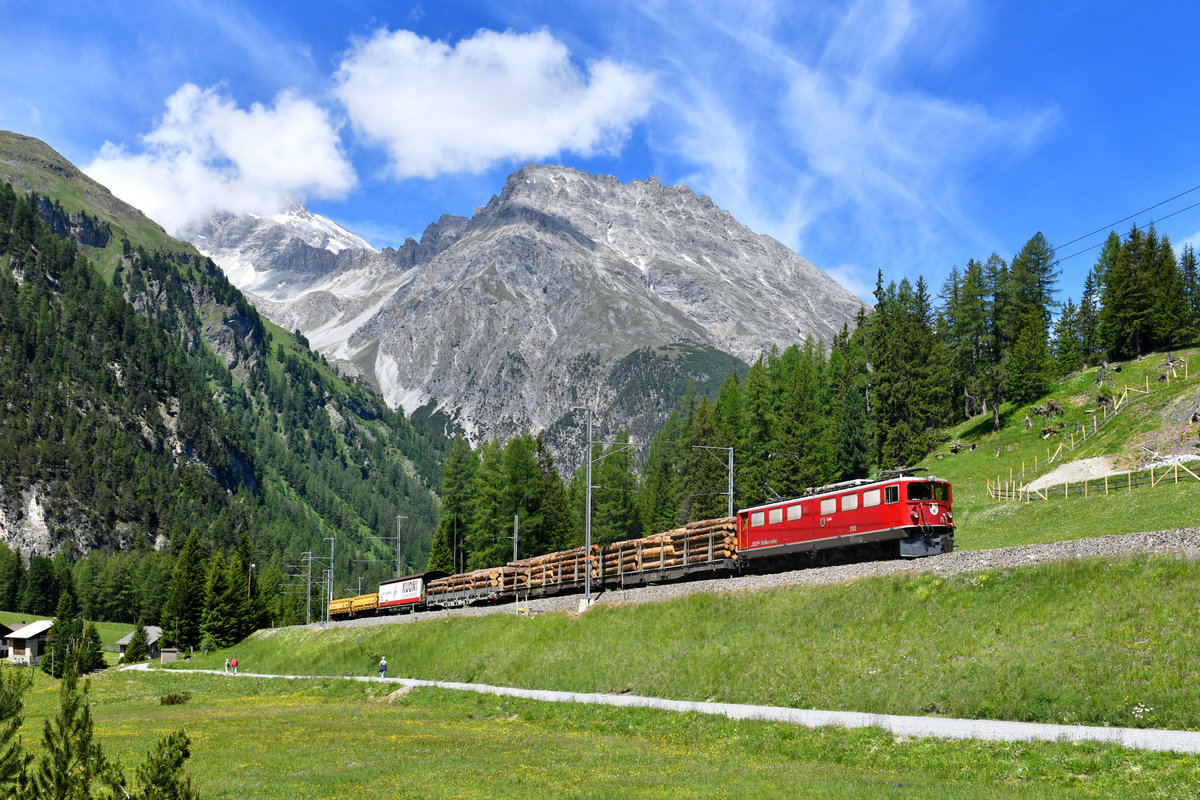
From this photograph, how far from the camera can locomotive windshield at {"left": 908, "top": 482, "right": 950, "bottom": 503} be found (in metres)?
37.1

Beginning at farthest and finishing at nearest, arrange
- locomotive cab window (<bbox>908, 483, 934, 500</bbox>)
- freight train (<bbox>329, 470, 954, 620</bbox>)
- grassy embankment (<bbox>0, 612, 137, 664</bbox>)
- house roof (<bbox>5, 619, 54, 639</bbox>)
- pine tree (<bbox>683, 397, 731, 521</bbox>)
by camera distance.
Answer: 1. grassy embankment (<bbox>0, 612, 137, 664</bbox>)
2. house roof (<bbox>5, 619, 54, 639</bbox>)
3. pine tree (<bbox>683, 397, 731, 521</bbox>)
4. freight train (<bbox>329, 470, 954, 620</bbox>)
5. locomotive cab window (<bbox>908, 483, 934, 500</bbox>)

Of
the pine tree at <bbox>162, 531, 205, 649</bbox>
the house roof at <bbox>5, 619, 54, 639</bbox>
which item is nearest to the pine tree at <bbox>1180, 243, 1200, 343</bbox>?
the pine tree at <bbox>162, 531, 205, 649</bbox>

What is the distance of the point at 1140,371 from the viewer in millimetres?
76250

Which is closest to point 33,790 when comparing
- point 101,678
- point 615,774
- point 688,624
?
point 615,774

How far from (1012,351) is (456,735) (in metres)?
72.5

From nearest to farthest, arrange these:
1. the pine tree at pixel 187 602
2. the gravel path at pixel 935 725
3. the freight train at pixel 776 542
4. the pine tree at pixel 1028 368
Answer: the gravel path at pixel 935 725
the freight train at pixel 776 542
the pine tree at pixel 1028 368
the pine tree at pixel 187 602

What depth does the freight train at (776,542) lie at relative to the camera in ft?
123

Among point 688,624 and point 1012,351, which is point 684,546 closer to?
point 688,624

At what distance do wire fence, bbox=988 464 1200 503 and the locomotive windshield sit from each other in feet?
64.4

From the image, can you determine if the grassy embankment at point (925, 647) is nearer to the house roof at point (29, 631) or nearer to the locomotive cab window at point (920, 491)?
the locomotive cab window at point (920, 491)

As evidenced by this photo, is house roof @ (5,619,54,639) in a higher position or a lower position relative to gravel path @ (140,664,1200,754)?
→ lower

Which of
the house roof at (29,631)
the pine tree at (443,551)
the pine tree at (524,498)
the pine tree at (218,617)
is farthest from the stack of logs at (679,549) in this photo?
the house roof at (29,631)

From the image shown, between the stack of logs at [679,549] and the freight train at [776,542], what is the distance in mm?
58

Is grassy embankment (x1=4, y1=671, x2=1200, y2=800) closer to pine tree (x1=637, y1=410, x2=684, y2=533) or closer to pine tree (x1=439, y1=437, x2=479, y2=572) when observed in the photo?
pine tree (x1=439, y1=437, x2=479, y2=572)
